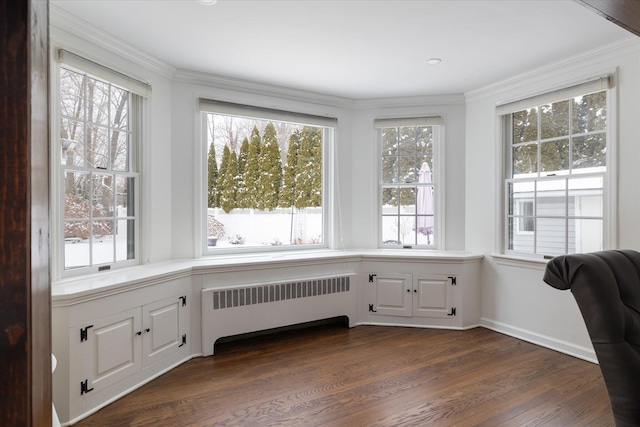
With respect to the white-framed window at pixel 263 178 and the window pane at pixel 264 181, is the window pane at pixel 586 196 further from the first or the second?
the white-framed window at pixel 263 178

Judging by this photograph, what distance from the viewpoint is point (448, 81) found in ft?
12.4

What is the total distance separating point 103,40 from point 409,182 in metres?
3.23

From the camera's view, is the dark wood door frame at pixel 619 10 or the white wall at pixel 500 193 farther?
the white wall at pixel 500 193

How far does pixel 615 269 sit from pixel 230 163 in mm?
3299

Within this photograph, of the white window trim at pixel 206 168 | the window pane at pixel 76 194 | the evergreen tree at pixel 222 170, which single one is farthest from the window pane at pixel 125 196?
the evergreen tree at pixel 222 170

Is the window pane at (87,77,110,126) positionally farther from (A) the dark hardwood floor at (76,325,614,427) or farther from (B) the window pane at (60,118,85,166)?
(A) the dark hardwood floor at (76,325,614,427)

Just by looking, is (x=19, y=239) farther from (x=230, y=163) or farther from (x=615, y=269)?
(x=230, y=163)

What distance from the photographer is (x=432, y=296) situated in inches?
155

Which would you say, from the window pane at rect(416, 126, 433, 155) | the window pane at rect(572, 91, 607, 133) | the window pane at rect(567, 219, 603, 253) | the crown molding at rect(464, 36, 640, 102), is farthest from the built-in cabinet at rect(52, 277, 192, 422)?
the window pane at rect(572, 91, 607, 133)

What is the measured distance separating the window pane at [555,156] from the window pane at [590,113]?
0.17 m

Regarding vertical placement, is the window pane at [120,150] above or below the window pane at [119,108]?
below

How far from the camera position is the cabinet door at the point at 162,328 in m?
2.73

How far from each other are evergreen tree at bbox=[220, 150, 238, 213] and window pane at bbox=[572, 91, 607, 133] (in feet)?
10.5

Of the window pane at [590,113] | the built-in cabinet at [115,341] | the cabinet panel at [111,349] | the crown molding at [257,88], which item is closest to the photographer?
the built-in cabinet at [115,341]
